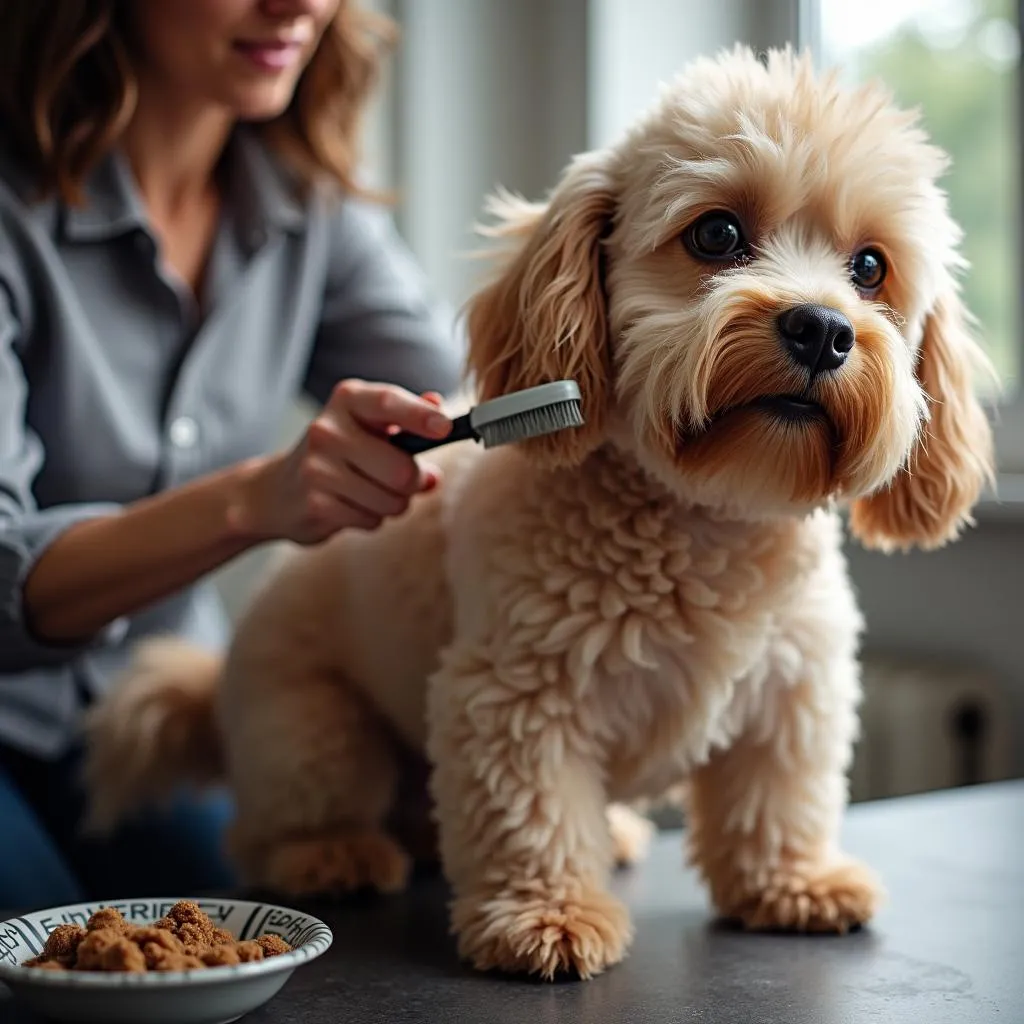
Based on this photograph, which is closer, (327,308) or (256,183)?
(256,183)

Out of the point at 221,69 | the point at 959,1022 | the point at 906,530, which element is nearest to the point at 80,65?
the point at 221,69

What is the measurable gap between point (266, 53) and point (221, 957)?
0.96 m

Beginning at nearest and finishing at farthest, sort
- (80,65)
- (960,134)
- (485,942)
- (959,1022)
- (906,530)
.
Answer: (959,1022), (485,942), (906,530), (80,65), (960,134)

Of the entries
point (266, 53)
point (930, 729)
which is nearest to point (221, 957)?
point (266, 53)

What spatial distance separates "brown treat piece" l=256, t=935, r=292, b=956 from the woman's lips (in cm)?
92

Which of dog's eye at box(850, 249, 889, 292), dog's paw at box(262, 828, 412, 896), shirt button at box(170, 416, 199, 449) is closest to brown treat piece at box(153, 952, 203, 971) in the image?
dog's paw at box(262, 828, 412, 896)

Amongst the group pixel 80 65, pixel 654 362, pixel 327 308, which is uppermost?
pixel 80 65

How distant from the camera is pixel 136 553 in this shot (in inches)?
49.9

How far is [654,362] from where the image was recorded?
0.93 m

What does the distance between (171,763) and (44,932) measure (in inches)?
21.8

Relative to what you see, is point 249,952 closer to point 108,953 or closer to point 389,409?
point 108,953

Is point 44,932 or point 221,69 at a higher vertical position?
point 221,69

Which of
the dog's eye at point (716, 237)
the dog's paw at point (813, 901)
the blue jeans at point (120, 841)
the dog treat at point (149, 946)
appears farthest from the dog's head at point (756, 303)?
the blue jeans at point (120, 841)

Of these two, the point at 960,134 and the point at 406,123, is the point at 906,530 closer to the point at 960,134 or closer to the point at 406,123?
the point at 960,134
